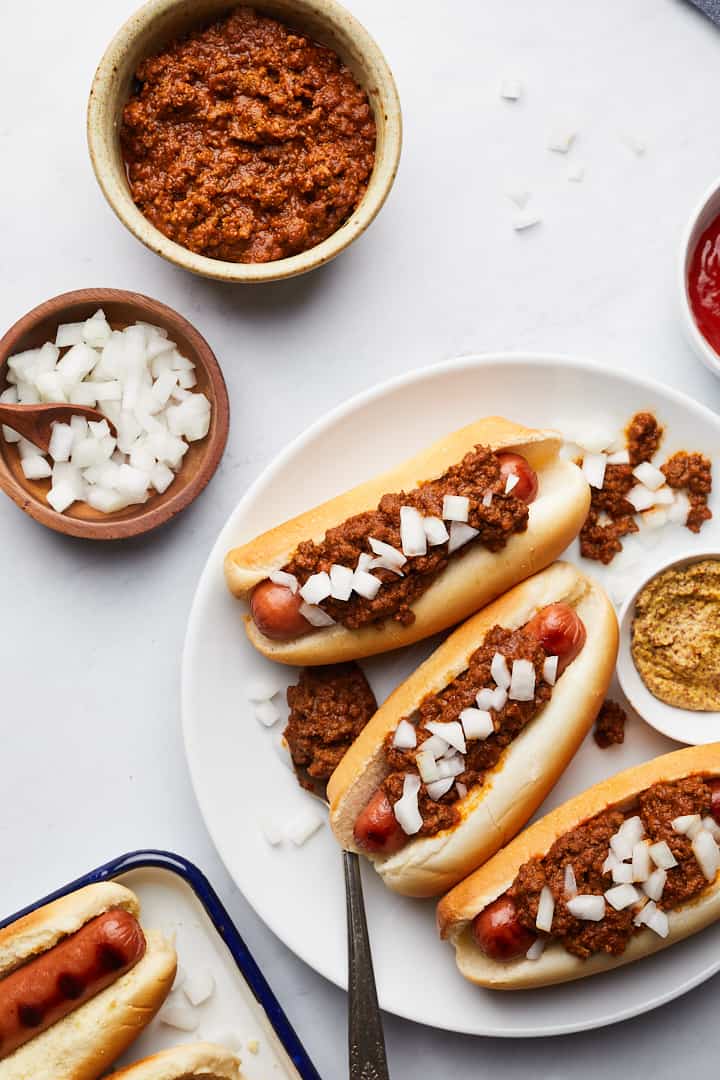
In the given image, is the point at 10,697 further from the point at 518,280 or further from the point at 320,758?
the point at 518,280

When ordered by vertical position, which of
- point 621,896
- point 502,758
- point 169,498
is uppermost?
point 169,498

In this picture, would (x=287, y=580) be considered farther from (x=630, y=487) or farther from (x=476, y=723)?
(x=630, y=487)

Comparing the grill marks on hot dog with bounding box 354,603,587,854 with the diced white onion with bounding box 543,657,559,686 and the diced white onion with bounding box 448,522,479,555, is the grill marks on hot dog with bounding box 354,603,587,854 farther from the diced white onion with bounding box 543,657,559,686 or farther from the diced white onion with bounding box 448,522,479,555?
the diced white onion with bounding box 448,522,479,555

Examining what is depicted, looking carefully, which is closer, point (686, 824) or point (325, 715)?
point (686, 824)

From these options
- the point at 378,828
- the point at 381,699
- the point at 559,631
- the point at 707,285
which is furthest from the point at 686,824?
the point at 707,285

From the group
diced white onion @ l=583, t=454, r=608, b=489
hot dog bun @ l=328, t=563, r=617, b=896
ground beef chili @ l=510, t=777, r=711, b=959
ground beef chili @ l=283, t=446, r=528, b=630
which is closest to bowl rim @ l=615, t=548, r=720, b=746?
hot dog bun @ l=328, t=563, r=617, b=896

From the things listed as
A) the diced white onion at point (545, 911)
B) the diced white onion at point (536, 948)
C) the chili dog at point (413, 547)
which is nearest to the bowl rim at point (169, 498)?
the chili dog at point (413, 547)
